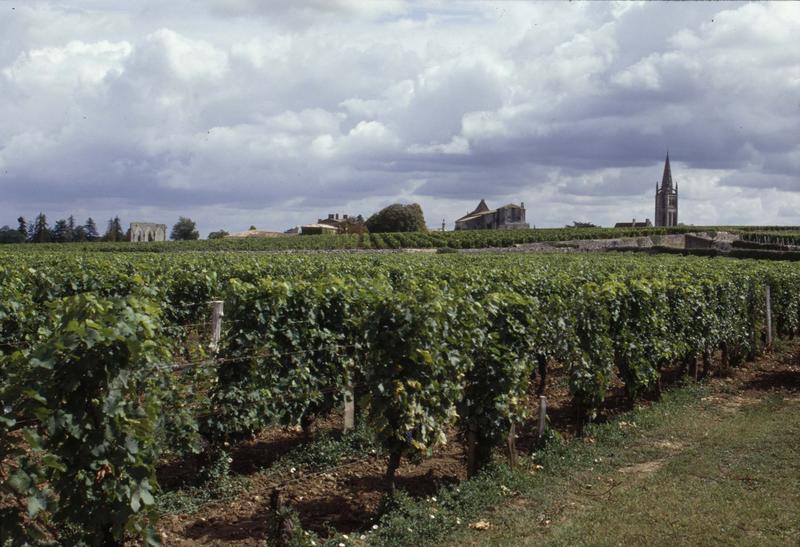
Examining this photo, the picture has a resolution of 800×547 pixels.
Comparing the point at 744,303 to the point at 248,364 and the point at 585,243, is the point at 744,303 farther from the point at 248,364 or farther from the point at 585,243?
the point at 585,243

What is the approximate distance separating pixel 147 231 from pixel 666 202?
11897 cm

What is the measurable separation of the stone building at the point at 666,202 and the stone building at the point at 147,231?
112 metres

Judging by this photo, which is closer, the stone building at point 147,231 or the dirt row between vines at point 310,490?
the dirt row between vines at point 310,490

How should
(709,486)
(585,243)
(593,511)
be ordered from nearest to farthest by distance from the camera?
(593,511) → (709,486) → (585,243)

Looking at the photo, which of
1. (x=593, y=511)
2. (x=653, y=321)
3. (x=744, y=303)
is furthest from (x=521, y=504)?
(x=744, y=303)

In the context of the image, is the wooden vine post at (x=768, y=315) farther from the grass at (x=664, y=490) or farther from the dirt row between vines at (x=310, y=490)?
the dirt row between vines at (x=310, y=490)

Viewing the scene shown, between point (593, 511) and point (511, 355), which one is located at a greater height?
point (511, 355)

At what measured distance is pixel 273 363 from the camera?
8.50m

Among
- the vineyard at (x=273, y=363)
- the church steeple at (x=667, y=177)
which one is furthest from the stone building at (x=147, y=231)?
the church steeple at (x=667, y=177)

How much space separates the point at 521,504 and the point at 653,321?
6156 millimetres

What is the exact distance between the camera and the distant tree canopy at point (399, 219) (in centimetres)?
10206

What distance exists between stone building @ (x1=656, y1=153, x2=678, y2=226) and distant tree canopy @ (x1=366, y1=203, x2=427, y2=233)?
265 feet

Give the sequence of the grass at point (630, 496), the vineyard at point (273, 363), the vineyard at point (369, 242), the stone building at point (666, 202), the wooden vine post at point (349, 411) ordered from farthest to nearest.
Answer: the stone building at point (666, 202), the vineyard at point (369, 242), the wooden vine post at point (349, 411), the grass at point (630, 496), the vineyard at point (273, 363)

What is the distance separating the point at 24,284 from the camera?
12.3m
